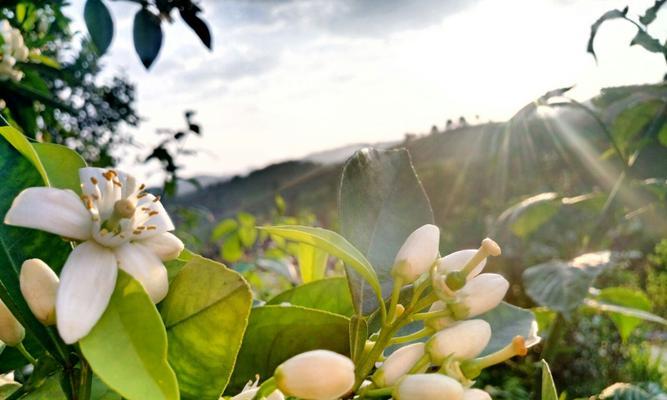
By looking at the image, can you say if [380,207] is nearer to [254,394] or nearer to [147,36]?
[254,394]

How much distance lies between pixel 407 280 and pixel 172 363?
0.13 meters

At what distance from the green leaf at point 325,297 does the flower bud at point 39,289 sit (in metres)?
0.21

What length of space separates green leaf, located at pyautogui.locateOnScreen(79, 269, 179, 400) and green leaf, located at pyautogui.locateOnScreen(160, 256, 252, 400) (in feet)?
0.10

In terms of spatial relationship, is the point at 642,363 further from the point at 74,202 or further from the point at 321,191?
the point at 321,191

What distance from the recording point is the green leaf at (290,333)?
1.26 ft

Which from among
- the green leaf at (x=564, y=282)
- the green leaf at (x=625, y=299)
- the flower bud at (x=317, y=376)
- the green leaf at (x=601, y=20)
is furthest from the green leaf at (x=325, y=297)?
the green leaf at (x=625, y=299)

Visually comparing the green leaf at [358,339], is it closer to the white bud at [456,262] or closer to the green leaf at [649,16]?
the white bud at [456,262]

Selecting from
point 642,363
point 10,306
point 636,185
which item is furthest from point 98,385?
point 642,363

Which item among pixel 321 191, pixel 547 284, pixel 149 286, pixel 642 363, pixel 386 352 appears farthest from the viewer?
pixel 321 191

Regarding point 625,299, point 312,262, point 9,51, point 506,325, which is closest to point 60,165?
point 506,325

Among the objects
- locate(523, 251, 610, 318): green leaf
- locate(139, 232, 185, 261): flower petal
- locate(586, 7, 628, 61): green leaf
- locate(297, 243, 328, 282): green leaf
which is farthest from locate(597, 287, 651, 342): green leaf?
locate(139, 232, 185, 261): flower petal

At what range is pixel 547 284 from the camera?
1075 millimetres

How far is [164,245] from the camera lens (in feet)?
1.11

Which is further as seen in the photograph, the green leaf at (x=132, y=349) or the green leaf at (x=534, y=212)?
the green leaf at (x=534, y=212)
